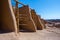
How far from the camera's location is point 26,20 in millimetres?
12633

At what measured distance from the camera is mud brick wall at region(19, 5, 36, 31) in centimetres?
1251

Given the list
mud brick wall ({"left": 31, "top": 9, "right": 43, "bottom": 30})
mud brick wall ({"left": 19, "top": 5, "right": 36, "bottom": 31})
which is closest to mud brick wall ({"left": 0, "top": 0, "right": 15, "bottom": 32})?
mud brick wall ({"left": 19, "top": 5, "right": 36, "bottom": 31})

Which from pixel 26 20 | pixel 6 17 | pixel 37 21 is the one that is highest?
pixel 6 17

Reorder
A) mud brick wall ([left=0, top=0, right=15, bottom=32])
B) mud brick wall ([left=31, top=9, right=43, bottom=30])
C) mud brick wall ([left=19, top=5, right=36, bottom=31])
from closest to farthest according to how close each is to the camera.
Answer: mud brick wall ([left=0, top=0, right=15, bottom=32]) < mud brick wall ([left=19, top=5, right=36, bottom=31]) < mud brick wall ([left=31, top=9, right=43, bottom=30])

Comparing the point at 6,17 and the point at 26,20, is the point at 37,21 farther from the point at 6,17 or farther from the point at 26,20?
the point at 6,17

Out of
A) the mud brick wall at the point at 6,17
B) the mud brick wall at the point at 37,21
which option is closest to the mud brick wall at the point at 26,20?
the mud brick wall at the point at 37,21

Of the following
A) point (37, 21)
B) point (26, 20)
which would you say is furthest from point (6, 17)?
point (37, 21)

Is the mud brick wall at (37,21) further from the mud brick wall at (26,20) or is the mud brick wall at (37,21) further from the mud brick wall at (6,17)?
the mud brick wall at (6,17)

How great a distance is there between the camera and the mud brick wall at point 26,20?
1251 centimetres

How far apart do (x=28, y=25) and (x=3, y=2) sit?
4454 mm

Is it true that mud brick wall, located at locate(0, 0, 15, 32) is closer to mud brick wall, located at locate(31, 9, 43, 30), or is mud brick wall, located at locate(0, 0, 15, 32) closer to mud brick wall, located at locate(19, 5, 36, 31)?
mud brick wall, located at locate(19, 5, 36, 31)

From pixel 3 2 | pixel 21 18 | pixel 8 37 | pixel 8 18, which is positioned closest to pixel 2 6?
pixel 3 2

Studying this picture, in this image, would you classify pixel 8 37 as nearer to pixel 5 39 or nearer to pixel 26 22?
pixel 5 39

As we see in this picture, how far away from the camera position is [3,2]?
9.00 metres
